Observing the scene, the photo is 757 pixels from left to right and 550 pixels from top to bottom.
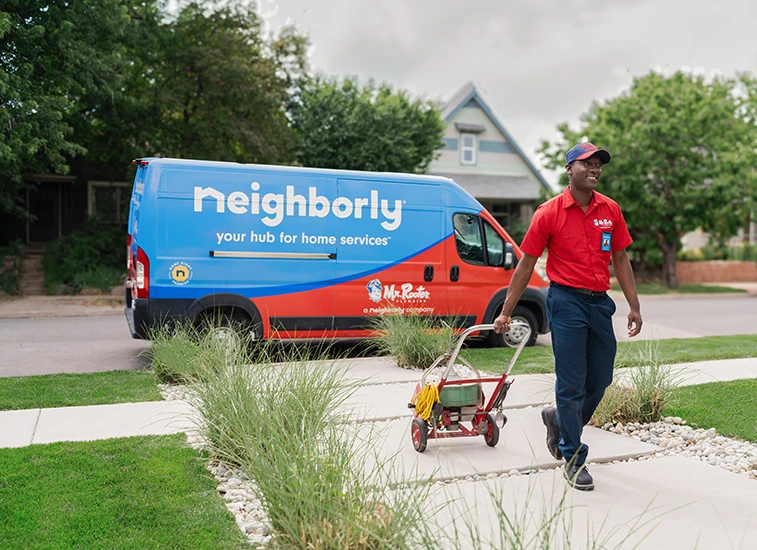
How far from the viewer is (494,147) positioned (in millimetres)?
34375

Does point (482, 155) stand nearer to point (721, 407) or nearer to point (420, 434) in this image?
point (721, 407)

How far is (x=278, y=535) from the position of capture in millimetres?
3416

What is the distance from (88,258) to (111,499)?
18012 millimetres

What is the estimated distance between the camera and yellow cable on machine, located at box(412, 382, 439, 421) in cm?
529

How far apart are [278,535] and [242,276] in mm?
6279

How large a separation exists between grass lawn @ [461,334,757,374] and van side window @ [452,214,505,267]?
134 cm

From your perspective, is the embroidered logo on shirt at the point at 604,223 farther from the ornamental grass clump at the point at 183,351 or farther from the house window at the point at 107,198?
the house window at the point at 107,198

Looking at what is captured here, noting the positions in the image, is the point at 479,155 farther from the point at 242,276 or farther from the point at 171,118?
the point at 242,276

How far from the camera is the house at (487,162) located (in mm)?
32688

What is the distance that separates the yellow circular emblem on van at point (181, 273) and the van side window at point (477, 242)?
3.83 m

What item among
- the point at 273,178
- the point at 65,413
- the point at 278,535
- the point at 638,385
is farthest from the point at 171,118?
the point at 278,535

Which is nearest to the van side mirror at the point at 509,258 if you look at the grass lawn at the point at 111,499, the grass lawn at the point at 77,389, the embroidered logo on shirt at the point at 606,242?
the grass lawn at the point at 77,389

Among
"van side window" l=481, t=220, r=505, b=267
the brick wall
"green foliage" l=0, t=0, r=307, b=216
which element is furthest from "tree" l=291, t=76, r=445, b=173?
"van side window" l=481, t=220, r=505, b=267

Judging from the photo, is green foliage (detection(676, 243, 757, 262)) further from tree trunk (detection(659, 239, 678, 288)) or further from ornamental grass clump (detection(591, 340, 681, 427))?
ornamental grass clump (detection(591, 340, 681, 427))
